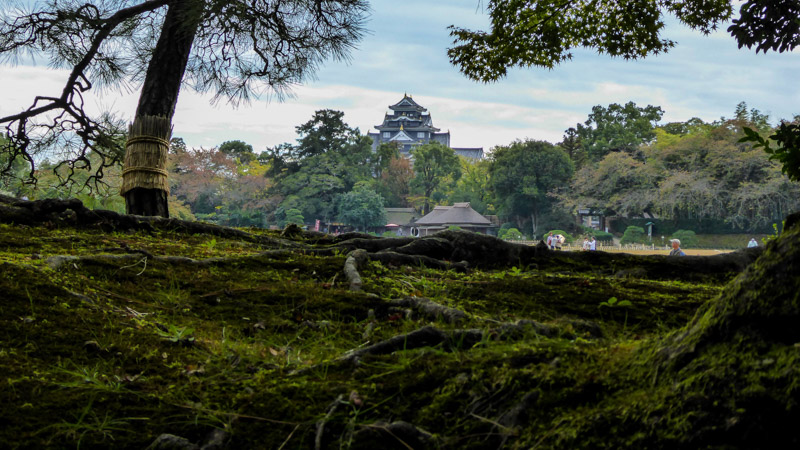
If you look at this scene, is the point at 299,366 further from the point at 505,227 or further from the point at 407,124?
the point at 407,124

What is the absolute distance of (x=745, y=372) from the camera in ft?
3.47

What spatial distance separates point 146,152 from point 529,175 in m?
32.5

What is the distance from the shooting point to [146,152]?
5.28m

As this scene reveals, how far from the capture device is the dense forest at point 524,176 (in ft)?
96.4

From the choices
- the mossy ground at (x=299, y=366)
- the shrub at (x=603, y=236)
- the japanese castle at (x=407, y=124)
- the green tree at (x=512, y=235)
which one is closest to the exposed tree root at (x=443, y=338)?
the mossy ground at (x=299, y=366)

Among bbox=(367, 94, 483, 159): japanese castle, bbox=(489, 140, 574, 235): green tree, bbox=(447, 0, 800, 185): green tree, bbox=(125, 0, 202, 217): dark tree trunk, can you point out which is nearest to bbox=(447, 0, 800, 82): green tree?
bbox=(447, 0, 800, 185): green tree

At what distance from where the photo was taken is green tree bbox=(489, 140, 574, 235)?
35844 millimetres

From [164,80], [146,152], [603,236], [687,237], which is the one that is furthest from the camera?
[603,236]

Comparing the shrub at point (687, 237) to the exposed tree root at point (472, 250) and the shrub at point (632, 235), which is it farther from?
the exposed tree root at point (472, 250)

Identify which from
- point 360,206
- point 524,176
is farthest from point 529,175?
point 360,206

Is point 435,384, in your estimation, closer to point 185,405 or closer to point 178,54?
point 185,405

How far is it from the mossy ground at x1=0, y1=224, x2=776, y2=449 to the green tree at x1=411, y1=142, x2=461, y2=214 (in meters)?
38.3

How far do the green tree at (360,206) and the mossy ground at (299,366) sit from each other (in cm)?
3278

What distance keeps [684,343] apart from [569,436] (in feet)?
1.02
